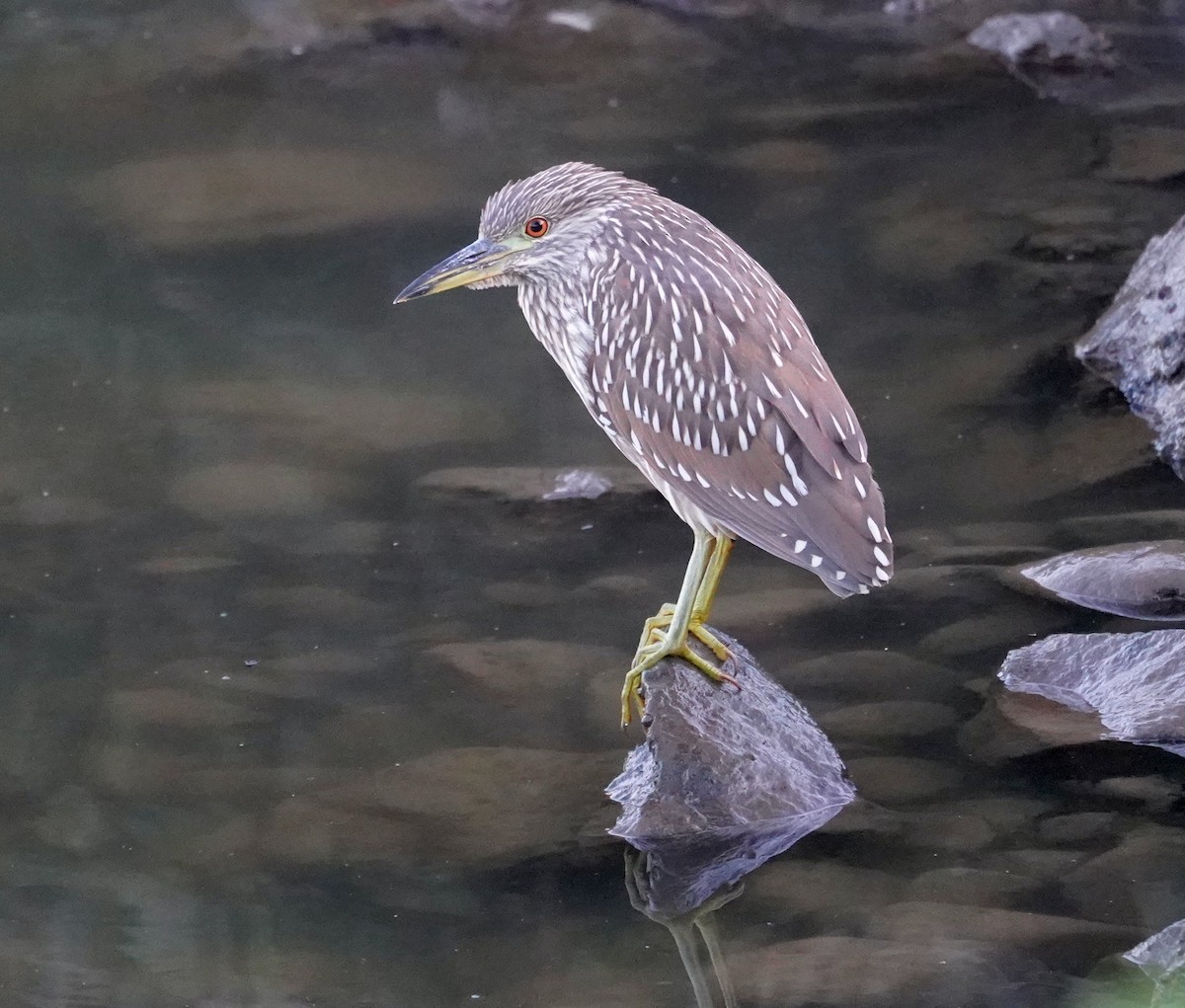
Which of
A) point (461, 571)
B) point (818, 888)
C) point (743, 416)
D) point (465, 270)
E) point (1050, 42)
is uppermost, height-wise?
point (465, 270)

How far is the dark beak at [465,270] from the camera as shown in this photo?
4535 millimetres

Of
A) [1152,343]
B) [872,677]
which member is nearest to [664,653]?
[872,677]

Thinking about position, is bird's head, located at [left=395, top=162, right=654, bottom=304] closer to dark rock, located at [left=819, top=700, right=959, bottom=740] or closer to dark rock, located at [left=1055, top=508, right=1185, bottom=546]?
dark rock, located at [left=819, top=700, right=959, bottom=740]

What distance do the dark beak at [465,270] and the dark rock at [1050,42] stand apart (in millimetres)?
6941

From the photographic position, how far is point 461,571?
5.57 metres

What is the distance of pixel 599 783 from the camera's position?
4453 millimetres

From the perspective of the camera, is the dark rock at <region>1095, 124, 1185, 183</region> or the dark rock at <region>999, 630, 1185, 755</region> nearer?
the dark rock at <region>999, 630, 1185, 755</region>

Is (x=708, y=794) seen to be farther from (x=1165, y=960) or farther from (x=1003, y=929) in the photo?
(x=1165, y=960)

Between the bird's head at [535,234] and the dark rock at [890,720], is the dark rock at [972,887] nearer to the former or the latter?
the dark rock at [890,720]

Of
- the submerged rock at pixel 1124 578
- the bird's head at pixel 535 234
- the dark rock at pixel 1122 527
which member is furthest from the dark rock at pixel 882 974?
the dark rock at pixel 1122 527

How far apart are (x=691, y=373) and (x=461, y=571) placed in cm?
163

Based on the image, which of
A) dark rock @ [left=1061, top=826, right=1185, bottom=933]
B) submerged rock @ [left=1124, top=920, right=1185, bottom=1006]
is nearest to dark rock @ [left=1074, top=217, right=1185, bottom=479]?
dark rock @ [left=1061, top=826, right=1185, bottom=933]

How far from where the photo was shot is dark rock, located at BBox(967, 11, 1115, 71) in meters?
10.3

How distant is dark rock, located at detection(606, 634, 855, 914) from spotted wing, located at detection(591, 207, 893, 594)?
48 cm
